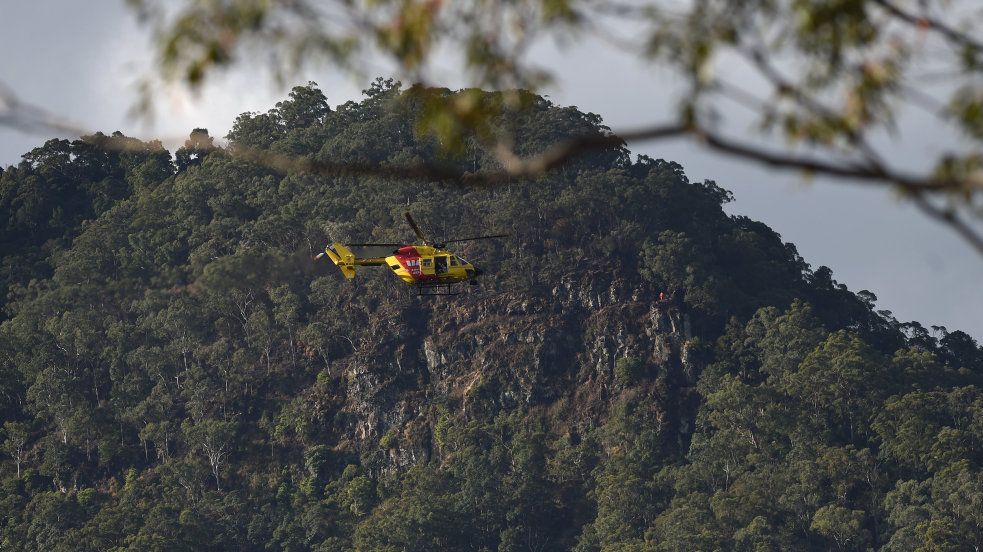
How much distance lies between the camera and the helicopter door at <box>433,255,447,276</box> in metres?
37.6

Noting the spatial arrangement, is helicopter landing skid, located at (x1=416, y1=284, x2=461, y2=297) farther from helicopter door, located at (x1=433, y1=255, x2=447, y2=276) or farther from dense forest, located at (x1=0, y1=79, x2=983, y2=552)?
dense forest, located at (x1=0, y1=79, x2=983, y2=552)

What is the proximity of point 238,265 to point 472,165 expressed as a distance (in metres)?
9.27

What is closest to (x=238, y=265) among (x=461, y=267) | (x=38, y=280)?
(x=38, y=280)

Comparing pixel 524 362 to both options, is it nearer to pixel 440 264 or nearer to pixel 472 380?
pixel 472 380

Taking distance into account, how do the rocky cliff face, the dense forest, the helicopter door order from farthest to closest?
the rocky cliff face → the dense forest → the helicopter door

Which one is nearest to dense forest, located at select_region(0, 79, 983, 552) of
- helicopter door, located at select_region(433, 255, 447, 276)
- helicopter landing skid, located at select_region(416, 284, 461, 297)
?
helicopter landing skid, located at select_region(416, 284, 461, 297)

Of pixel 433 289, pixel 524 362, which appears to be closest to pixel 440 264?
pixel 433 289

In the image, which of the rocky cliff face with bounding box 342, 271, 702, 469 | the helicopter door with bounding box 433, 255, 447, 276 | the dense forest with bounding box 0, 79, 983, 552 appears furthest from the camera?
the rocky cliff face with bounding box 342, 271, 702, 469

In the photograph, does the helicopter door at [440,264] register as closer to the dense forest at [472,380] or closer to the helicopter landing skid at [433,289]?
the helicopter landing skid at [433,289]

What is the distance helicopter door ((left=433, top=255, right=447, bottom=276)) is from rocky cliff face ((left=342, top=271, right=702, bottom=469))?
2513 centimetres

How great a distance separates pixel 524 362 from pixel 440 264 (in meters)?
26.9

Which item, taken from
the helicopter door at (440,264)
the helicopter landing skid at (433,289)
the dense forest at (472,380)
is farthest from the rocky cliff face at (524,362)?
the helicopter door at (440,264)

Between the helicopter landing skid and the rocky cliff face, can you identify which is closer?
the helicopter landing skid

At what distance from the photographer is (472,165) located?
70750 mm
